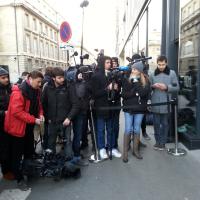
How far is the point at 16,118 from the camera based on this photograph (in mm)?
4473

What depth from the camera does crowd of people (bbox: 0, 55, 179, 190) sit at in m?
4.57

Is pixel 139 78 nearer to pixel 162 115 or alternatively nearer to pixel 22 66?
pixel 162 115

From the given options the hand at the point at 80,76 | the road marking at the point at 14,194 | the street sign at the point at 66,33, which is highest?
the street sign at the point at 66,33

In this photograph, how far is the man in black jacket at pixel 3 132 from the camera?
15.4 ft

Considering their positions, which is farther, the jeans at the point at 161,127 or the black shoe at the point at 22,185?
the jeans at the point at 161,127

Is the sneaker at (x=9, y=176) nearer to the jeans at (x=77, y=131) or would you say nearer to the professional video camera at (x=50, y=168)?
the professional video camera at (x=50, y=168)

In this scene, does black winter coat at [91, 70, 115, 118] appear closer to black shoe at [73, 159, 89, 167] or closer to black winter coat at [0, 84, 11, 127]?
black shoe at [73, 159, 89, 167]

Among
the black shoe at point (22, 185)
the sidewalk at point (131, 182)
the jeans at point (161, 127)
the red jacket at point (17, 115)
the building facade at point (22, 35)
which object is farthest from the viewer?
the building facade at point (22, 35)

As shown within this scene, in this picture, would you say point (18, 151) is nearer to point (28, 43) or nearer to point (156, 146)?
point (156, 146)

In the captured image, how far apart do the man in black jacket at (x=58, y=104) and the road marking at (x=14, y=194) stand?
90 cm

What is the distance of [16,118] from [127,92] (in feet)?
6.99

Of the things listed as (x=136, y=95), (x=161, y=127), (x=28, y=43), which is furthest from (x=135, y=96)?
(x=28, y=43)

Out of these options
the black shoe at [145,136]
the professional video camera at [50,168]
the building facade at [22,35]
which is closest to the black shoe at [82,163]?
the professional video camera at [50,168]

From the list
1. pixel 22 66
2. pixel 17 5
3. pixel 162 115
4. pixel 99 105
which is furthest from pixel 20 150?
pixel 17 5
